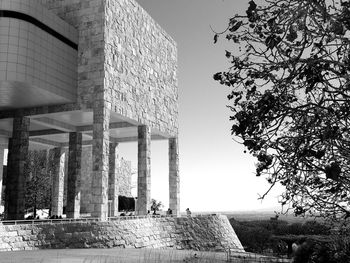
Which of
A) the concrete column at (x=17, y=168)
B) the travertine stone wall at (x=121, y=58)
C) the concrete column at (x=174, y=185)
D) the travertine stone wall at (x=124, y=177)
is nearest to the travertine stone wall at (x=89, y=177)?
the travertine stone wall at (x=124, y=177)

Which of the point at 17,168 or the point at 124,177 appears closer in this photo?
the point at 17,168

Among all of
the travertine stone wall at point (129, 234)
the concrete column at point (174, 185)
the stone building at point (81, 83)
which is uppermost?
the stone building at point (81, 83)

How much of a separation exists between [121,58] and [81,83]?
4.40m

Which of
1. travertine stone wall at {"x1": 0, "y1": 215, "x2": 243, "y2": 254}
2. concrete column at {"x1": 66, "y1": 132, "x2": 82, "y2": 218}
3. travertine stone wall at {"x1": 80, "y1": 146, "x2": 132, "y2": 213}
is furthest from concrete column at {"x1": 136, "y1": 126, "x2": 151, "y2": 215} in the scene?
travertine stone wall at {"x1": 80, "y1": 146, "x2": 132, "y2": 213}

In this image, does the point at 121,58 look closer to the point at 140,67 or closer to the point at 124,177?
the point at 140,67

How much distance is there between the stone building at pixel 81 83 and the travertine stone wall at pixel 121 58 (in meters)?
0.09

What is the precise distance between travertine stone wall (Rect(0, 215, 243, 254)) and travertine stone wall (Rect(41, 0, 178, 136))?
1018 centimetres

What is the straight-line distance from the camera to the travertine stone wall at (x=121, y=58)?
108 ft

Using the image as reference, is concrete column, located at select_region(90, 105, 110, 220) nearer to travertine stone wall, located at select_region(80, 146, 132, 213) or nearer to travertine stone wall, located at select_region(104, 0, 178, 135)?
travertine stone wall, located at select_region(104, 0, 178, 135)

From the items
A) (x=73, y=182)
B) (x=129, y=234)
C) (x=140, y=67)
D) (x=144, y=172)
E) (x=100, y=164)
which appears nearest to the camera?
(x=129, y=234)

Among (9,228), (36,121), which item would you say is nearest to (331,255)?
(9,228)

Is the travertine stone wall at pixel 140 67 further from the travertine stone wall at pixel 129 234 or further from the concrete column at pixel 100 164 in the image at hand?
the travertine stone wall at pixel 129 234

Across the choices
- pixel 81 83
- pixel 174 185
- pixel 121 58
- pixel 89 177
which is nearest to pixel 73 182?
pixel 174 185

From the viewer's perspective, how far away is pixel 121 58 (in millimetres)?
35219
